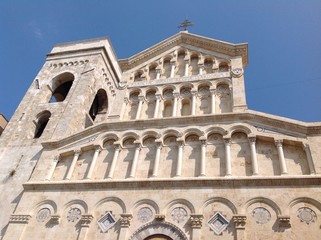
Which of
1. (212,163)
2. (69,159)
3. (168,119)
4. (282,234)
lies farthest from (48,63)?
(282,234)

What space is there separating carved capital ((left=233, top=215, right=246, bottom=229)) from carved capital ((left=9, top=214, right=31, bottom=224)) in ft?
24.8

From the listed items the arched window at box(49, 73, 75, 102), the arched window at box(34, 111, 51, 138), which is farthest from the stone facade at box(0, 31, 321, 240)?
A: the arched window at box(49, 73, 75, 102)

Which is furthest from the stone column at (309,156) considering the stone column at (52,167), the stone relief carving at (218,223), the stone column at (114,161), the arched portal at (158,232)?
the stone column at (52,167)

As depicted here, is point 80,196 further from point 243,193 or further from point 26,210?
point 243,193

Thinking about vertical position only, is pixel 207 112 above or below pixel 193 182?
above

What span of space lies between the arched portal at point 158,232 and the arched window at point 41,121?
33.1 feet

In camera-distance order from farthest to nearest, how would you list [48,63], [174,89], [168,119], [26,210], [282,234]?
[48,63], [174,89], [168,119], [26,210], [282,234]

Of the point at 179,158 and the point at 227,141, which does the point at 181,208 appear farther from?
the point at 227,141

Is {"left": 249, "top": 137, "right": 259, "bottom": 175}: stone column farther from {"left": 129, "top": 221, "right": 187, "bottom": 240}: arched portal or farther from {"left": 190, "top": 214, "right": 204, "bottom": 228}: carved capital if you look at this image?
{"left": 129, "top": 221, "right": 187, "bottom": 240}: arched portal

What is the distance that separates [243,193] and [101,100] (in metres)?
14.5

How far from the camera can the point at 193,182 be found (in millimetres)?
10594

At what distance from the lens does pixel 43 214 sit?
1145cm

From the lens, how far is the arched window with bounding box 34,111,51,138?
57.3ft

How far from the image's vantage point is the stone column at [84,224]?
10367mm
